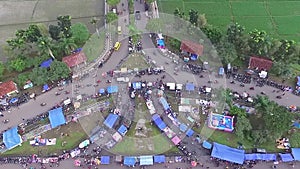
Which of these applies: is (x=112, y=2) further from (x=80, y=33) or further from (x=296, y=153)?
(x=296, y=153)

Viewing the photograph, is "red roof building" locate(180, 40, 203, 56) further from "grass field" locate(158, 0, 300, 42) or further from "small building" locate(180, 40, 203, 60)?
"grass field" locate(158, 0, 300, 42)

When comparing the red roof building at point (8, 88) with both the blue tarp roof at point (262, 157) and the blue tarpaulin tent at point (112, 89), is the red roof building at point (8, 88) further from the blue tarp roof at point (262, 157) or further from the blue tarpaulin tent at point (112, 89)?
the blue tarp roof at point (262, 157)

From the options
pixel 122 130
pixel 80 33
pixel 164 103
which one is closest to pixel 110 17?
pixel 80 33

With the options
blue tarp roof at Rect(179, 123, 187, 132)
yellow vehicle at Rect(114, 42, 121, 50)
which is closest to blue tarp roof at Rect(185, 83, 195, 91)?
blue tarp roof at Rect(179, 123, 187, 132)

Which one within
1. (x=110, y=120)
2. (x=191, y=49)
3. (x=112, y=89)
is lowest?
(x=110, y=120)

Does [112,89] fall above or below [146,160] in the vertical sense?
above

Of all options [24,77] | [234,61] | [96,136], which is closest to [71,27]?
[24,77]
